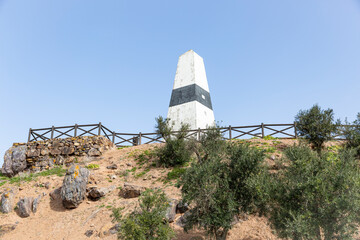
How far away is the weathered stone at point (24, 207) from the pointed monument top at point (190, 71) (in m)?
17.3

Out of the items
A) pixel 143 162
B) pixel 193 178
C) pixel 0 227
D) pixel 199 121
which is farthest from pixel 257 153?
pixel 0 227

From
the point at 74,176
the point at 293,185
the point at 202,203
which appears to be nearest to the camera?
the point at 293,185

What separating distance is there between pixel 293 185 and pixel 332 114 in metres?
12.6

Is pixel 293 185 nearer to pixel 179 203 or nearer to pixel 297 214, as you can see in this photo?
pixel 297 214

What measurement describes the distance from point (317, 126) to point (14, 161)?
25.4 m

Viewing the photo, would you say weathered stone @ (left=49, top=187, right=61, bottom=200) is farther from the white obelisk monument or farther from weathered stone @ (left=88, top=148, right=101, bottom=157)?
the white obelisk monument

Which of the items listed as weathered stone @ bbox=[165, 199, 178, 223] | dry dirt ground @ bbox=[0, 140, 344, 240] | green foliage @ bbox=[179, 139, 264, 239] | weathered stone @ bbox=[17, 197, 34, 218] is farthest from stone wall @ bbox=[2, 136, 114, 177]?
green foliage @ bbox=[179, 139, 264, 239]

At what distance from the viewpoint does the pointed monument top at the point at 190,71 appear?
27.3 m

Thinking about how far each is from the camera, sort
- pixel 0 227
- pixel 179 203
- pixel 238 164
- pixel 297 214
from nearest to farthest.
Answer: pixel 297 214, pixel 238 164, pixel 179 203, pixel 0 227

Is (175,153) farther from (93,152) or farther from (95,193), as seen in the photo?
(93,152)

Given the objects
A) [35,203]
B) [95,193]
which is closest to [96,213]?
[95,193]

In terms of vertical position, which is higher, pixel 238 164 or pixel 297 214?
pixel 238 164

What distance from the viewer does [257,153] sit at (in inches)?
450

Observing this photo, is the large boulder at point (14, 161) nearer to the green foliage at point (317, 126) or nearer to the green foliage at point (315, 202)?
the green foliage at point (315, 202)
